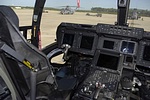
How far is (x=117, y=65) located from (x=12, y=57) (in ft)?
4.39

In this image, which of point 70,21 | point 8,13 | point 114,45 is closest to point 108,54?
point 114,45

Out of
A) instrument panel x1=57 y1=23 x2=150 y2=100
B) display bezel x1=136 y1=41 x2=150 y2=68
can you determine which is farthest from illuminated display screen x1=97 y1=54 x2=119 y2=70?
display bezel x1=136 y1=41 x2=150 y2=68

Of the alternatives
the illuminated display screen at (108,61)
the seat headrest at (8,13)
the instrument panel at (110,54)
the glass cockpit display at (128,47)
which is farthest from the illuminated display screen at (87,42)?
the seat headrest at (8,13)

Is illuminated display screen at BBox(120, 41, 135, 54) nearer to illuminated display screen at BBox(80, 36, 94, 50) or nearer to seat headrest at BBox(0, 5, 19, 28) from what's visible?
illuminated display screen at BBox(80, 36, 94, 50)

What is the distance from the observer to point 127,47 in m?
2.24

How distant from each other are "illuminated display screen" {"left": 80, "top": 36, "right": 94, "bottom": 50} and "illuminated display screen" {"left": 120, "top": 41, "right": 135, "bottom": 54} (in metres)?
0.42

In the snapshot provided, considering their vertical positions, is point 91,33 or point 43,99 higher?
point 91,33

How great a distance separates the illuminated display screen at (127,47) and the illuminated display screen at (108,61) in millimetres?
156

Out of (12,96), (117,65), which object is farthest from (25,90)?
(117,65)

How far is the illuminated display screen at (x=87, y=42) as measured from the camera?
2.46 meters

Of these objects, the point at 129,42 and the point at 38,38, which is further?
the point at 38,38

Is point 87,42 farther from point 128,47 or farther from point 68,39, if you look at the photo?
point 128,47

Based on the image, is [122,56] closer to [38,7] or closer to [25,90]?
[25,90]

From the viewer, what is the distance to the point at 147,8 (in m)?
2.27
